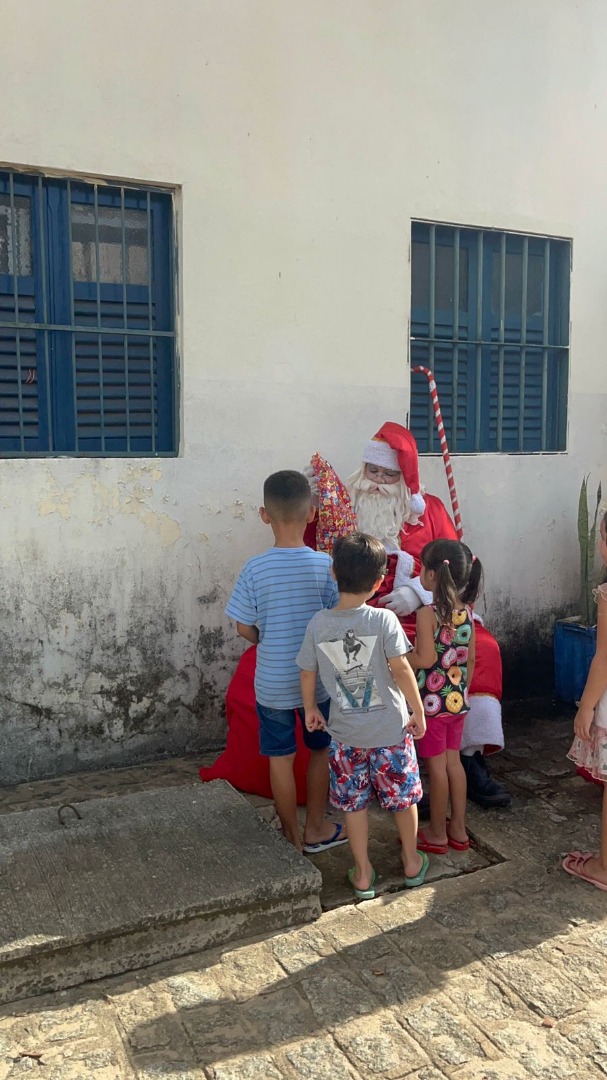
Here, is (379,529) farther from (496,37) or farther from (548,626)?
(496,37)

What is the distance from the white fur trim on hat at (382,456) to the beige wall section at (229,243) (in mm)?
535

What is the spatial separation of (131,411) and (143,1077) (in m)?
2.95

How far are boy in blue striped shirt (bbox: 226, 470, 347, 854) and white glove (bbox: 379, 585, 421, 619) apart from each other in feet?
1.43

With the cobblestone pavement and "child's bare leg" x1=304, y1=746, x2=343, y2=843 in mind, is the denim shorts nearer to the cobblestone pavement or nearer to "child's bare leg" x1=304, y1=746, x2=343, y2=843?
"child's bare leg" x1=304, y1=746, x2=343, y2=843

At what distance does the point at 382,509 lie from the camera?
165 inches

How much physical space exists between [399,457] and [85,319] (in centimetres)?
167

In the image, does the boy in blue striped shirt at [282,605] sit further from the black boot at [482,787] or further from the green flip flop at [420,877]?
the black boot at [482,787]

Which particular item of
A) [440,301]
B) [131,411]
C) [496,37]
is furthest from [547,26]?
[131,411]

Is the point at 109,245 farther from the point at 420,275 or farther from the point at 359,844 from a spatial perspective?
the point at 359,844

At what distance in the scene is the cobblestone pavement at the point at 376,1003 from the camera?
237 centimetres

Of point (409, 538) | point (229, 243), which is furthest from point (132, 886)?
point (229, 243)

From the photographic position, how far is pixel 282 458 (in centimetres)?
459

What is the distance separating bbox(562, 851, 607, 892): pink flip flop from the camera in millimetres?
3286

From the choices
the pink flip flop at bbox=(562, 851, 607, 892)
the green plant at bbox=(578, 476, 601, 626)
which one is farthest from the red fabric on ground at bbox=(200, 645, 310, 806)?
the green plant at bbox=(578, 476, 601, 626)
